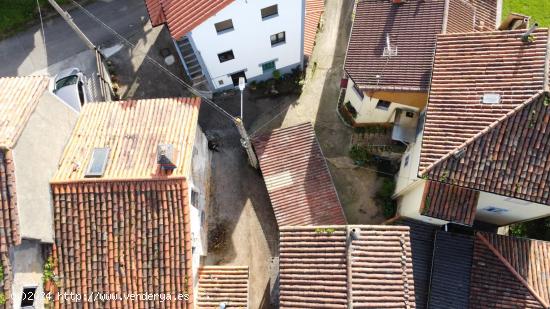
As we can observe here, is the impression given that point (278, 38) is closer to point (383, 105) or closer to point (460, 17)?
point (383, 105)

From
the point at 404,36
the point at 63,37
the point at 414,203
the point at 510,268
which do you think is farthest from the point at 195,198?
the point at 63,37

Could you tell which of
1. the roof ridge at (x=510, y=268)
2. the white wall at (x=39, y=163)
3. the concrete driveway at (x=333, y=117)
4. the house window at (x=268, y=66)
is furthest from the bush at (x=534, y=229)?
the white wall at (x=39, y=163)

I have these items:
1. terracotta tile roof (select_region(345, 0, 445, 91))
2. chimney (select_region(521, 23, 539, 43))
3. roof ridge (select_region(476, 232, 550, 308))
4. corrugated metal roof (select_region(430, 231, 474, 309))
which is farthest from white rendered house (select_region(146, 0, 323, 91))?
roof ridge (select_region(476, 232, 550, 308))

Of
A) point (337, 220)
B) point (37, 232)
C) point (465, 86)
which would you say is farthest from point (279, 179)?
point (37, 232)

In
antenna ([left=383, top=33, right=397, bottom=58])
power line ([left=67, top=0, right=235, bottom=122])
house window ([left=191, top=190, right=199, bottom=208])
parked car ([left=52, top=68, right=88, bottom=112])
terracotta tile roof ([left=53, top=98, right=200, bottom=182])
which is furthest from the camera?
power line ([left=67, top=0, right=235, bottom=122])

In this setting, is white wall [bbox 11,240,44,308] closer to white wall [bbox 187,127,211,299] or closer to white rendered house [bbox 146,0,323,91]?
white wall [bbox 187,127,211,299]

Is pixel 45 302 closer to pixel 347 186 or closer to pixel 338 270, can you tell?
pixel 338 270
